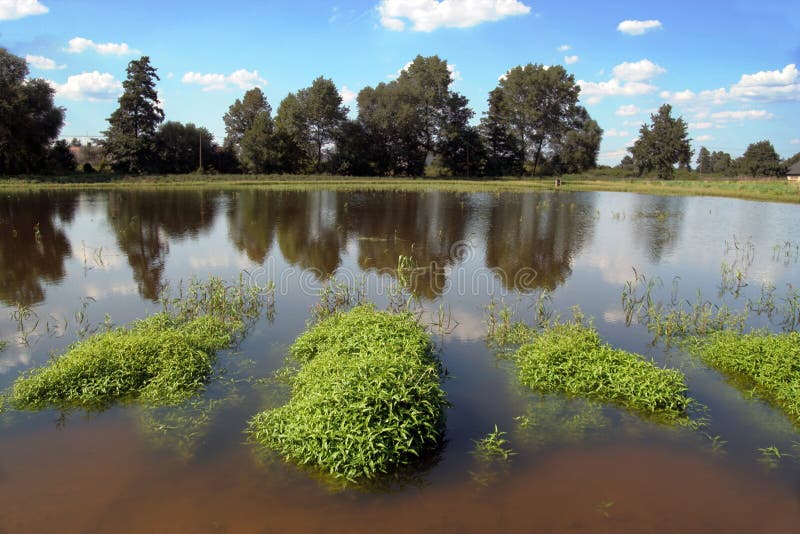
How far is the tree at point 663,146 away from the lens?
75.6 meters

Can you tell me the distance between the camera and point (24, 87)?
4534 centimetres

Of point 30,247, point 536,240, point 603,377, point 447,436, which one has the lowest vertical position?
point 447,436

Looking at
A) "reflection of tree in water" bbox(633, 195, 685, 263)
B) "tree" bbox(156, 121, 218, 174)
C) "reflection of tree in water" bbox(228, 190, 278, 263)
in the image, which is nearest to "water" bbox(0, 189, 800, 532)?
"reflection of tree in water" bbox(228, 190, 278, 263)

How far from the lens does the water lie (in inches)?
196

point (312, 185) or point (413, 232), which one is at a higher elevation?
point (312, 185)

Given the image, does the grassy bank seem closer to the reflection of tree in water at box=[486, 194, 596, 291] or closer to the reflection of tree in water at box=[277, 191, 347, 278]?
the reflection of tree in water at box=[277, 191, 347, 278]

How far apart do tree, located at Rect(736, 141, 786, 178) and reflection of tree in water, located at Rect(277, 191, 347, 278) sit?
82.5 meters

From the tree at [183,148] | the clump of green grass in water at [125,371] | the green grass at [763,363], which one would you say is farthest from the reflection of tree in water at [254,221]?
the tree at [183,148]

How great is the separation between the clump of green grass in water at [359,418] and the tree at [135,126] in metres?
51.5

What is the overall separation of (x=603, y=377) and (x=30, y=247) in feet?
58.9

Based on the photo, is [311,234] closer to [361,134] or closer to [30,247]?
[30,247]

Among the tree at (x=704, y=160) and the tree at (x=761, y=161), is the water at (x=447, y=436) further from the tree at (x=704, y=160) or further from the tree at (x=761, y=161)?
the tree at (x=704, y=160)

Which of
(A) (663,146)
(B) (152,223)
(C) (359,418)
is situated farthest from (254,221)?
(A) (663,146)

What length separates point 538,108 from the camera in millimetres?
73250
